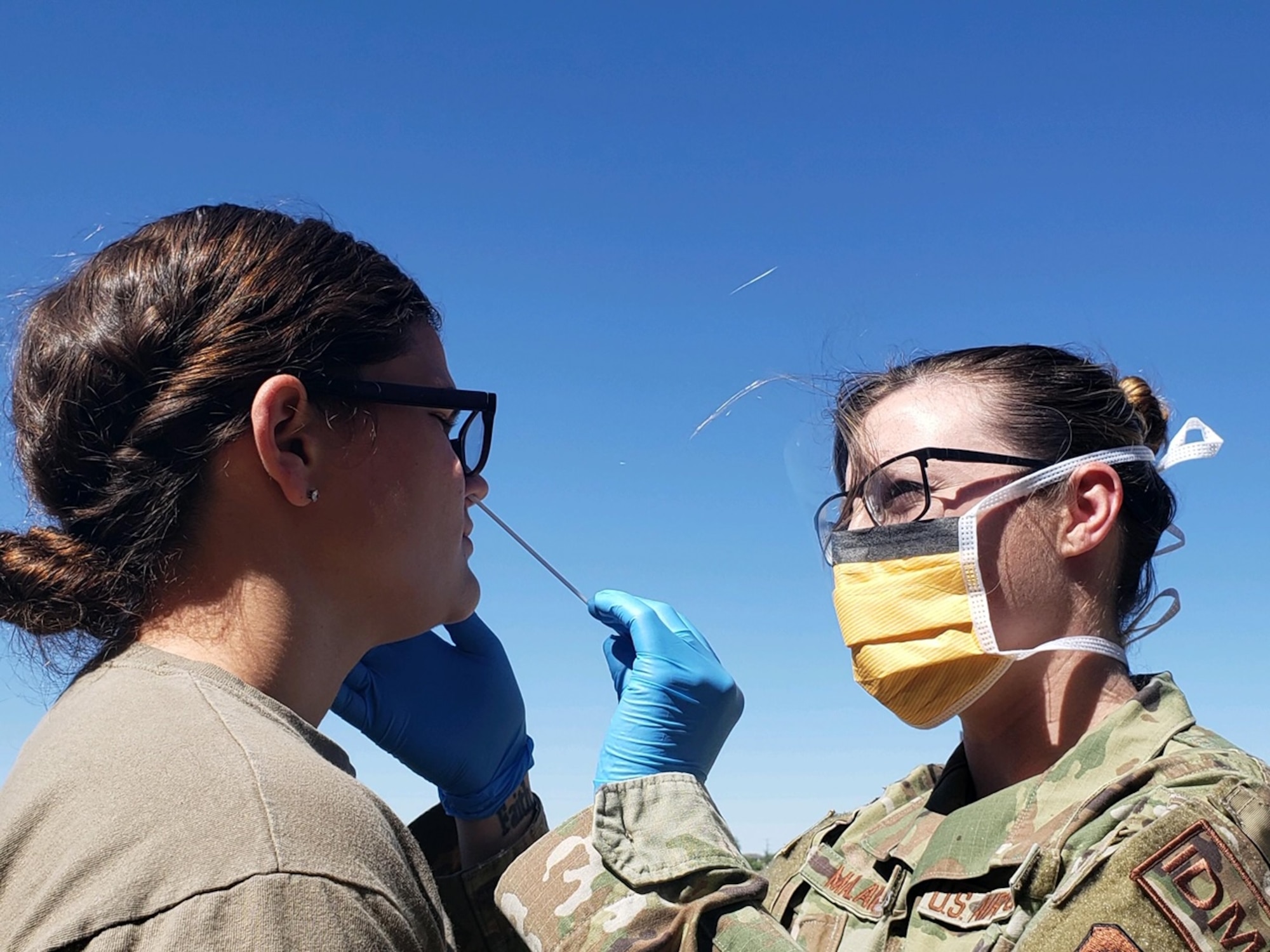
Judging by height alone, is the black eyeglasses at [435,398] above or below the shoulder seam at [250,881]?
above

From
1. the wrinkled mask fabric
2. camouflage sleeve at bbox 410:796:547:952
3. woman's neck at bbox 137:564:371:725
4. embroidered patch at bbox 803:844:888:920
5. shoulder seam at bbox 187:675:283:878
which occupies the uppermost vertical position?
the wrinkled mask fabric

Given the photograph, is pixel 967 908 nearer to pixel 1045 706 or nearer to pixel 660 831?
pixel 1045 706

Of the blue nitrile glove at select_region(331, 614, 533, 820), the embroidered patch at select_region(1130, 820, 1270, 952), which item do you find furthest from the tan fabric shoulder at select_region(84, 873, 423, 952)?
the blue nitrile glove at select_region(331, 614, 533, 820)

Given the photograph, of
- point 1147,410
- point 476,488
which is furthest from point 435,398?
point 1147,410

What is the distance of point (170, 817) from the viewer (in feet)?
4.50

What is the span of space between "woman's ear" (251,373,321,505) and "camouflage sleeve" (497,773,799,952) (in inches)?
48.9

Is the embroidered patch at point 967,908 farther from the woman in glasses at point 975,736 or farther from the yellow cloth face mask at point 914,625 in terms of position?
the yellow cloth face mask at point 914,625

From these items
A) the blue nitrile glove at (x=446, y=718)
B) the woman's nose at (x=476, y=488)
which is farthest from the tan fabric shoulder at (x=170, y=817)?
the blue nitrile glove at (x=446, y=718)

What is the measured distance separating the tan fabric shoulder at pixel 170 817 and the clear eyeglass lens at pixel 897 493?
2077mm

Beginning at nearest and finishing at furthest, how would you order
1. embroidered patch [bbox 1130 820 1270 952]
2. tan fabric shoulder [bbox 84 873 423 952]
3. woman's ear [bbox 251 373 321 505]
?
tan fabric shoulder [bbox 84 873 423 952] → woman's ear [bbox 251 373 321 505] → embroidered patch [bbox 1130 820 1270 952]

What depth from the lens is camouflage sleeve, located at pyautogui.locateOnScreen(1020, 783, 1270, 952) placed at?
216 centimetres

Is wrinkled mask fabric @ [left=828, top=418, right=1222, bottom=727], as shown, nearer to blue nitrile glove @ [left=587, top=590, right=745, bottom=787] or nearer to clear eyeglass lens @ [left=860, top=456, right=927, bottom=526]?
clear eyeglass lens @ [left=860, top=456, right=927, bottom=526]

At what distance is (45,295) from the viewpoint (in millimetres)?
2178

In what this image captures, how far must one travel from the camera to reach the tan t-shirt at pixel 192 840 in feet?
4.19
